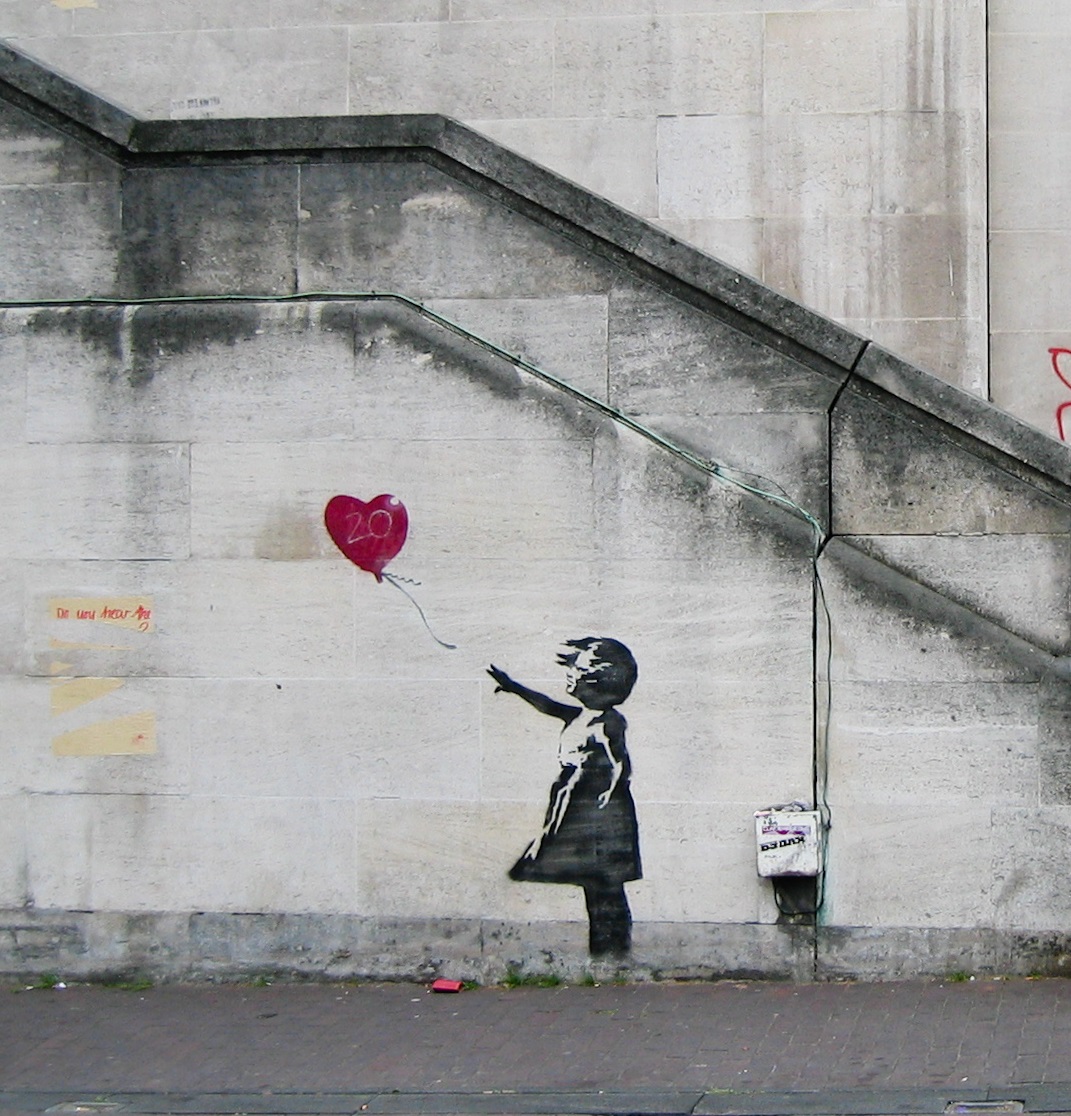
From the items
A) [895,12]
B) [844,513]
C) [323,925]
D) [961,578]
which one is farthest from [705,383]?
[895,12]

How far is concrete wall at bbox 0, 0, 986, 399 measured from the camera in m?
10.1

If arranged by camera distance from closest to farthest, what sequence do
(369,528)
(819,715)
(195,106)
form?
(819,715) → (369,528) → (195,106)

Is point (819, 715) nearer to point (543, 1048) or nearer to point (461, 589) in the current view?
point (461, 589)

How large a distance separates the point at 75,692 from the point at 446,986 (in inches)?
88.9

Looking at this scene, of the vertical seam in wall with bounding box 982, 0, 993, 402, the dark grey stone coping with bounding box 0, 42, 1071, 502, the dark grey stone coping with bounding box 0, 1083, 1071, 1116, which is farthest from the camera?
the vertical seam in wall with bounding box 982, 0, 993, 402

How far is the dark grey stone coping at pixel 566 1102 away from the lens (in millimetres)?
5969

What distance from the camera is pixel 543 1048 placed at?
268 inches

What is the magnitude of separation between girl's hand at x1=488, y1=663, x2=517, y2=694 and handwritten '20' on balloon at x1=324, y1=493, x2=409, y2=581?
2.28ft

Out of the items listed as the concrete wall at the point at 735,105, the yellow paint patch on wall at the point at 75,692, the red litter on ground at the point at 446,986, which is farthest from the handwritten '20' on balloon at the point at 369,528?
the concrete wall at the point at 735,105

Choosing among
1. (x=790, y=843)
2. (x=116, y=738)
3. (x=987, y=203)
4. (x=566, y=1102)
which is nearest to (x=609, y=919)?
(x=790, y=843)

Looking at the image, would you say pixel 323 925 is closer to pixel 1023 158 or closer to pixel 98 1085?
pixel 98 1085

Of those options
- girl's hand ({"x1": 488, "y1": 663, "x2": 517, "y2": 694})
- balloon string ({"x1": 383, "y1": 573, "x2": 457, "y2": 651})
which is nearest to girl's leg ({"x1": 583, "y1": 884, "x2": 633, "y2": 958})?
girl's hand ({"x1": 488, "y1": 663, "x2": 517, "y2": 694})

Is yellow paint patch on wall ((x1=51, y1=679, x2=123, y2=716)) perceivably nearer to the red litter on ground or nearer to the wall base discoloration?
the wall base discoloration

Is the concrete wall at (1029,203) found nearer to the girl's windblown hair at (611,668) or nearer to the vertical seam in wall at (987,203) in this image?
the vertical seam in wall at (987,203)
